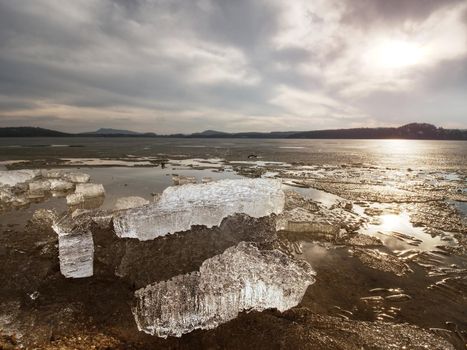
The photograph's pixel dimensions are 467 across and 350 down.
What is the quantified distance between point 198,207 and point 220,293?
341cm

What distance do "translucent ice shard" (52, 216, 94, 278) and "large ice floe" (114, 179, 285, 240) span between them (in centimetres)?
108

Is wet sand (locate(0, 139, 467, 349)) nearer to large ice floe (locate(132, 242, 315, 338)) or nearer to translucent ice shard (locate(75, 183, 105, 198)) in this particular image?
large ice floe (locate(132, 242, 315, 338))

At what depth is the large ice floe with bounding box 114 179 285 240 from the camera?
667 centimetres

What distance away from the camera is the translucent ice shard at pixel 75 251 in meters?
5.43

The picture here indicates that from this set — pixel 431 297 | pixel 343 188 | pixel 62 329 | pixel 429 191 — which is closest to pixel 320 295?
pixel 431 297

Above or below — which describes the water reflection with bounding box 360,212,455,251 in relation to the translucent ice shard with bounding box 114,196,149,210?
below

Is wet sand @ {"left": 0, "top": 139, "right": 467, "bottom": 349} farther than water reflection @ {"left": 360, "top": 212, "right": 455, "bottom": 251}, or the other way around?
water reflection @ {"left": 360, "top": 212, "right": 455, "bottom": 251}

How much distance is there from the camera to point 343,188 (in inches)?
636

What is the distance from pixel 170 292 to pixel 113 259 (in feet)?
7.88

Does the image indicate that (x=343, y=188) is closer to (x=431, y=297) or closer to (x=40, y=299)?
(x=431, y=297)

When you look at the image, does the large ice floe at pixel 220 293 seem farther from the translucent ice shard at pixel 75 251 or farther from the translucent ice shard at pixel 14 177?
the translucent ice shard at pixel 14 177

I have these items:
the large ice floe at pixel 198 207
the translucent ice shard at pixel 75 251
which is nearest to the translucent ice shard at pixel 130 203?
the large ice floe at pixel 198 207

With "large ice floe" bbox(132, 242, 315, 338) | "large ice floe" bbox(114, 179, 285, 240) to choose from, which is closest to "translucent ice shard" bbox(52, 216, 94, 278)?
"large ice floe" bbox(114, 179, 285, 240)

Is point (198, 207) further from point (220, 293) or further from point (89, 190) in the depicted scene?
point (89, 190)
